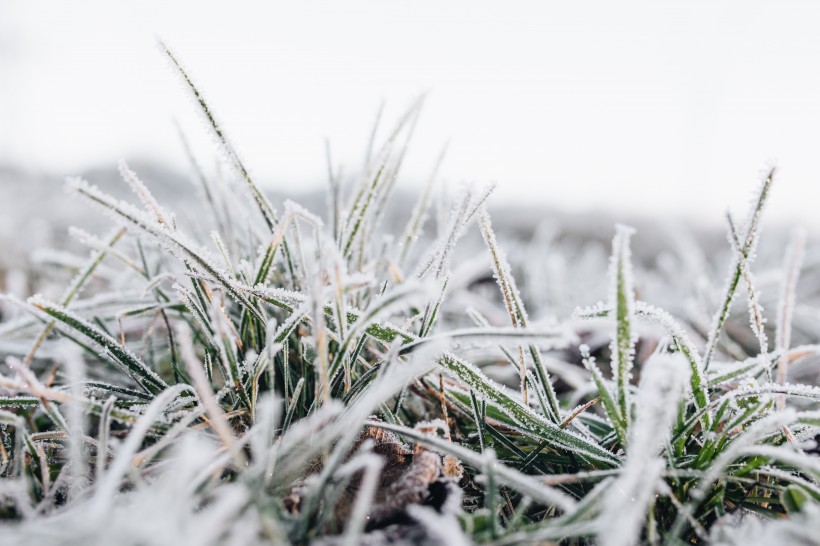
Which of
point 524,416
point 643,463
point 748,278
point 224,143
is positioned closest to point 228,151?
point 224,143

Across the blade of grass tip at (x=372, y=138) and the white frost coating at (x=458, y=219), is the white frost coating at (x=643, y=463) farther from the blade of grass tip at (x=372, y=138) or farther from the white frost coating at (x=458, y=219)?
the blade of grass tip at (x=372, y=138)

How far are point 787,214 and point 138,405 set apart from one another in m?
5.58

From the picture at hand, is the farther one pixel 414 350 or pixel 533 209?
pixel 533 209

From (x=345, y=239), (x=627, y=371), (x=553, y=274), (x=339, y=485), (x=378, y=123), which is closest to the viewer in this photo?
(x=339, y=485)

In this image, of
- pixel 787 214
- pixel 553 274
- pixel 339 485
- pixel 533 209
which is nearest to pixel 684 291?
pixel 553 274

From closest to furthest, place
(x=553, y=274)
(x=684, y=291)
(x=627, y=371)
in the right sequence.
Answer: (x=627, y=371)
(x=553, y=274)
(x=684, y=291)

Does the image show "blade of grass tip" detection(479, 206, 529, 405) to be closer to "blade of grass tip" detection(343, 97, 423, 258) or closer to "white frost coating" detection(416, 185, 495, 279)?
"white frost coating" detection(416, 185, 495, 279)

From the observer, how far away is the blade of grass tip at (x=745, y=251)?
841 millimetres

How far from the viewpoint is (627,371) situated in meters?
0.77

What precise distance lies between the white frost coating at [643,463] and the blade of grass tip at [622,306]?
72mm

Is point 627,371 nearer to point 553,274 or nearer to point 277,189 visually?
point 553,274

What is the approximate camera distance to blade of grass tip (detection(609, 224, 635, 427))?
28.3 inches

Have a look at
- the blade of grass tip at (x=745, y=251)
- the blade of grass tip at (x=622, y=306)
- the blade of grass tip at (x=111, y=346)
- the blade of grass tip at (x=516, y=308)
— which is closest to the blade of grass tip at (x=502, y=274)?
the blade of grass tip at (x=516, y=308)

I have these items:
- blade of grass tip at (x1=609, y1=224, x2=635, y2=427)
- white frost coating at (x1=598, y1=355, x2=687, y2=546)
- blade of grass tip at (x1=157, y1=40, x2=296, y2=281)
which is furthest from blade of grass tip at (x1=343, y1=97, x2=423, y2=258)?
white frost coating at (x1=598, y1=355, x2=687, y2=546)
